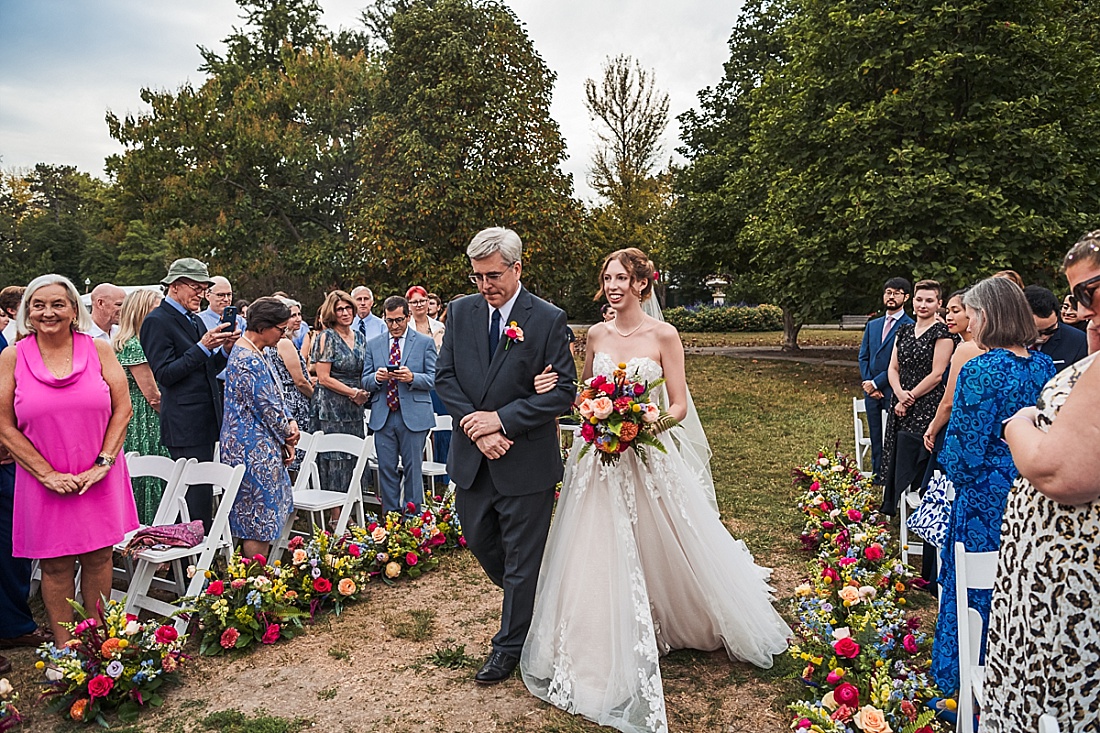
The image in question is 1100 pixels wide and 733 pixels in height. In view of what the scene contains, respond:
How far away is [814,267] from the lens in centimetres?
1678

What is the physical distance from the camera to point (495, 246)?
4.00 m

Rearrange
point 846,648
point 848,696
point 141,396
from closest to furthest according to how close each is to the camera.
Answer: point 848,696 → point 846,648 → point 141,396

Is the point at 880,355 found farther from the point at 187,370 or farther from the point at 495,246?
the point at 187,370

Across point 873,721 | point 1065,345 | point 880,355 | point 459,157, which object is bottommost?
point 873,721

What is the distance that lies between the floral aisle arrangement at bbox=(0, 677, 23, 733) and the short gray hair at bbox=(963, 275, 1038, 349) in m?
5.12

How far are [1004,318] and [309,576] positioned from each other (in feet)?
15.5

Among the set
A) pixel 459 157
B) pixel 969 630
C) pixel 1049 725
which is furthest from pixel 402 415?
pixel 459 157

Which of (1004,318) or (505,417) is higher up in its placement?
(1004,318)

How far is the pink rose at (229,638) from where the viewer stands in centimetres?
466

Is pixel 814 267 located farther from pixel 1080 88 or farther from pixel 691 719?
pixel 691 719

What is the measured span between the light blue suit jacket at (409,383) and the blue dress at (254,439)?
4.66 ft

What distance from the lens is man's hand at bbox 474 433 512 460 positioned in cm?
397

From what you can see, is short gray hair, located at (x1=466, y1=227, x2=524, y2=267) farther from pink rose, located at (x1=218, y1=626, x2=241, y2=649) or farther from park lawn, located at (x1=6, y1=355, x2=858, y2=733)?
pink rose, located at (x1=218, y1=626, x2=241, y2=649)

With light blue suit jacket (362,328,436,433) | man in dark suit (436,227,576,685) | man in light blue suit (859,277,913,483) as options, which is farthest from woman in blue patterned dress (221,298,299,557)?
man in light blue suit (859,277,913,483)
